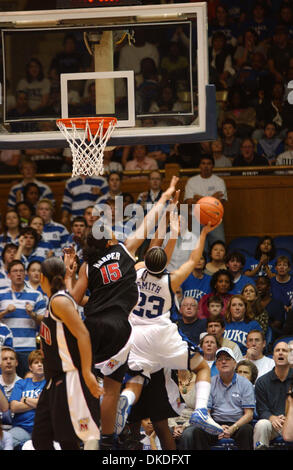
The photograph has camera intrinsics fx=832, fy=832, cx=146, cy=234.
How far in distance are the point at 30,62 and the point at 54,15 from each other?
621 centimetres

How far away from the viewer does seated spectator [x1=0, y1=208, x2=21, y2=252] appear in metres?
11.1

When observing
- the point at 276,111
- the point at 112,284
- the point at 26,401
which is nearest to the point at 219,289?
the point at 26,401

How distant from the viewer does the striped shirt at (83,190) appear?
11.9 m

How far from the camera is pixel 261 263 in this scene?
10.9 metres

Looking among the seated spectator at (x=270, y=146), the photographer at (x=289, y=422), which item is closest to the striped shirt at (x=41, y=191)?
the seated spectator at (x=270, y=146)

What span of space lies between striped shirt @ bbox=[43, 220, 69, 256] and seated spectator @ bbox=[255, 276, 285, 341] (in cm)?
268

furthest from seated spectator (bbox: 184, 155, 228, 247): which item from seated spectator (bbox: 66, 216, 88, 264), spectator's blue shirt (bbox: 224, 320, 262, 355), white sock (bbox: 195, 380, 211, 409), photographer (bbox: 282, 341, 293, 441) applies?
white sock (bbox: 195, 380, 211, 409)

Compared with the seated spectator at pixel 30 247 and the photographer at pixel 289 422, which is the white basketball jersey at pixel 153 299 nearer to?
the photographer at pixel 289 422

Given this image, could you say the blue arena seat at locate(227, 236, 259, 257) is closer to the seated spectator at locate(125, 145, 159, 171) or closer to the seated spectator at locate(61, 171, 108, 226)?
the seated spectator at locate(125, 145, 159, 171)

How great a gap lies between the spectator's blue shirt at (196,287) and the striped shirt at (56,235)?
1750 millimetres

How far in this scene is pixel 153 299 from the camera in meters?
6.99

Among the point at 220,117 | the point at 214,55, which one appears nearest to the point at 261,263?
the point at 220,117
